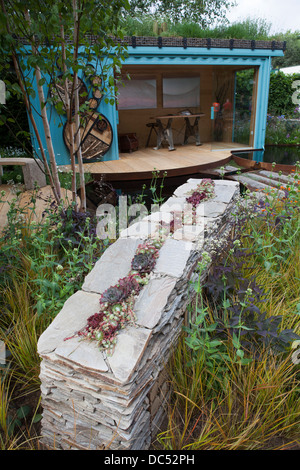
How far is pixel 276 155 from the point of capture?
8.09 m

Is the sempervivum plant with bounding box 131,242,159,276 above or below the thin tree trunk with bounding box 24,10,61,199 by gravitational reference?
below

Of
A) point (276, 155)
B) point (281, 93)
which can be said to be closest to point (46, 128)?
point (276, 155)

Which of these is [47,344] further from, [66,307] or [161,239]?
[161,239]

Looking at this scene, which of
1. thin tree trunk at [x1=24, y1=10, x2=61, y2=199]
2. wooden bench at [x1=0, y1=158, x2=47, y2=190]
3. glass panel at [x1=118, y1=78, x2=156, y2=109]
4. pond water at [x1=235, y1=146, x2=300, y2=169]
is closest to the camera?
thin tree trunk at [x1=24, y1=10, x2=61, y2=199]

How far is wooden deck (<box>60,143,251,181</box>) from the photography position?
5.96m

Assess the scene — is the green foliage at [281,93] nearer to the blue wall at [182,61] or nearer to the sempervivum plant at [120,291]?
the blue wall at [182,61]

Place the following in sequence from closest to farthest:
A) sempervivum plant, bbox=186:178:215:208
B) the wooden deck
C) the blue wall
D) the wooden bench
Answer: sempervivum plant, bbox=186:178:215:208 → the wooden bench → the wooden deck → the blue wall

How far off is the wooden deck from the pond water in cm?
55

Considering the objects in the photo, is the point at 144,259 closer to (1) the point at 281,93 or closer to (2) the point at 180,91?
(2) the point at 180,91

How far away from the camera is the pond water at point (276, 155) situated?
292 inches

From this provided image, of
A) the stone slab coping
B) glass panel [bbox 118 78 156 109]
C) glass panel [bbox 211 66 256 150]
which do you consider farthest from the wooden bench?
glass panel [bbox 118 78 156 109]

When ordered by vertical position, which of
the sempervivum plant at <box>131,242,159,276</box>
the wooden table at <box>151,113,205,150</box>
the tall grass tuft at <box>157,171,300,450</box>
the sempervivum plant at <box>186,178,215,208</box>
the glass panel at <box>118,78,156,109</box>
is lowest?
the tall grass tuft at <box>157,171,300,450</box>

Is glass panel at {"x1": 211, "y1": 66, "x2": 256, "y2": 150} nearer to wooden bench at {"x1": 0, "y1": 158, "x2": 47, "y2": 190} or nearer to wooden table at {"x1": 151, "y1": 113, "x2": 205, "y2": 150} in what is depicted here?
wooden table at {"x1": 151, "y1": 113, "x2": 205, "y2": 150}

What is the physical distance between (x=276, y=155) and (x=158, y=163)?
→ 11.1ft
